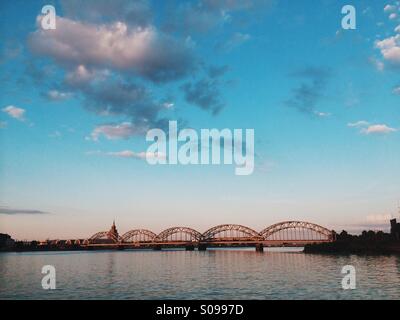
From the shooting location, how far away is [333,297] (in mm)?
33250
